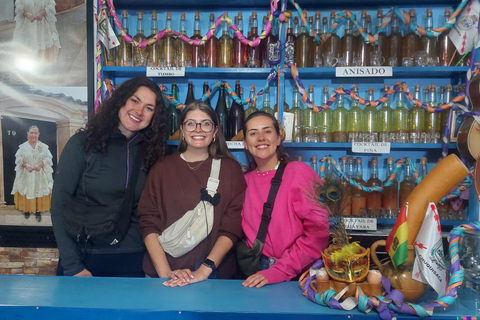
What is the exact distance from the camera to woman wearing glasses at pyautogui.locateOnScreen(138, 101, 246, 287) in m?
1.59

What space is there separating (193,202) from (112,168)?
42 cm

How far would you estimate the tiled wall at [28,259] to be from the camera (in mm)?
2619

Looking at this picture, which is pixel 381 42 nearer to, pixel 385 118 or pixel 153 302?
pixel 385 118

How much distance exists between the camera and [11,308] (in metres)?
1.00

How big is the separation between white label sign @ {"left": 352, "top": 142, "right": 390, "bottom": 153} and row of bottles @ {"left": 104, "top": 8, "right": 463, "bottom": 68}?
0.55m

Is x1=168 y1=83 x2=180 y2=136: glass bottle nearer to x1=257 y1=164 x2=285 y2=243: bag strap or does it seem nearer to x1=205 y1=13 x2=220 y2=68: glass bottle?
x1=205 y1=13 x2=220 y2=68: glass bottle

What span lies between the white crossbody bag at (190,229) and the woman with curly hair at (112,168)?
26 centimetres

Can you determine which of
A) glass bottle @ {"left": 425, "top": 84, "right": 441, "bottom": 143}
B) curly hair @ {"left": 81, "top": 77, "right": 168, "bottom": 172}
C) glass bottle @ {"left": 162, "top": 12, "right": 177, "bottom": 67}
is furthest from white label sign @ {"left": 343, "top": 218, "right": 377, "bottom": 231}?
glass bottle @ {"left": 162, "top": 12, "right": 177, "bottom": 67}

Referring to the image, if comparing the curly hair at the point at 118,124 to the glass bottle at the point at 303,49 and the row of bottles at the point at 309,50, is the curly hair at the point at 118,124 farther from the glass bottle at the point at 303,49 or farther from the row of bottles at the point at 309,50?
the glass bottle at the point at 303,49

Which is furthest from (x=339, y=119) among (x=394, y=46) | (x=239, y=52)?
(x=239, y=52)

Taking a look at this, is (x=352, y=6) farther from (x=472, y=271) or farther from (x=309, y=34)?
(x=472, y=271)

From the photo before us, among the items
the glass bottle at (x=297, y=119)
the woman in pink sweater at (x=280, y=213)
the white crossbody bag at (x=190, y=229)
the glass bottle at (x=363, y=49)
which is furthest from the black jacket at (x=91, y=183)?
the glass bottle at (x=363, y=49)

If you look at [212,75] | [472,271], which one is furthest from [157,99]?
[472,271]

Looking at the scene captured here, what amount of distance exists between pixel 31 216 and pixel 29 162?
394 mm
